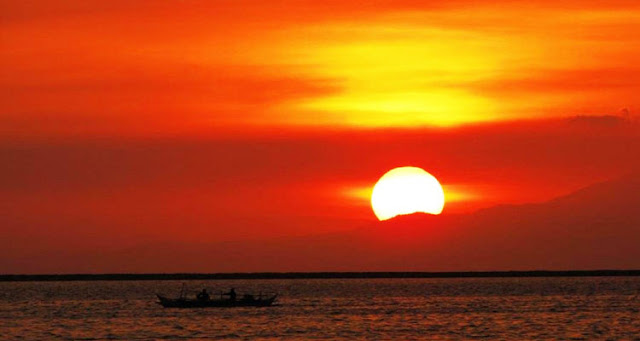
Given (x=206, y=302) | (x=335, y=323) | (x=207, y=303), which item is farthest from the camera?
(x=206, y=302)

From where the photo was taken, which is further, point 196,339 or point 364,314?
point 364,314

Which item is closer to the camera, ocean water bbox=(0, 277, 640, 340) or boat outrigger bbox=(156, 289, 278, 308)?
ocean water bbox=(0, 277, 640, 340)

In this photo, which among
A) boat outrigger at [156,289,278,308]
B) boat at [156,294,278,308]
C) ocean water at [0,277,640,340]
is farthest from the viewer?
boat at [156,294,278,308]

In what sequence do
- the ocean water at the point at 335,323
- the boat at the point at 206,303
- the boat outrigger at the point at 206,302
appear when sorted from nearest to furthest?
the ocean water at the point at 335,323 → the boat outrigger at the point at 206,302 → the boat at the point at 206,303

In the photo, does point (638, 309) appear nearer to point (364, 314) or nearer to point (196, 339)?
point (364, 314)

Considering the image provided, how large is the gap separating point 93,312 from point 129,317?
19.7 m

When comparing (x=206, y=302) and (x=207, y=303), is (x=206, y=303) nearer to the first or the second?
(x=206, y=302)

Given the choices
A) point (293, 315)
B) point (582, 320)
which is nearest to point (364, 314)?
point (293, 315)

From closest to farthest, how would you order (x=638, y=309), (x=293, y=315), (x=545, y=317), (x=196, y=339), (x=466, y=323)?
1. (x=196, y=339)
2. (x=466, y=323)
3. (x=545, y=317)
4. (x=293, y=315)
5. (x=638, y=309)

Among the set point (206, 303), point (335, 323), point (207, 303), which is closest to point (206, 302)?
point (206, 303)

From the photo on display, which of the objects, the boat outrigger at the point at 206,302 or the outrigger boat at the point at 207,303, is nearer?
the boat outrigger at the point at 206,302

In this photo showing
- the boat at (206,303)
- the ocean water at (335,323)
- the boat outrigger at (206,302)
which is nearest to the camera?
the ocean water at (335,323)

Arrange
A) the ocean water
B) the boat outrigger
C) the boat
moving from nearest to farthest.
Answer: the ocean water, the boat outrigger, the boat

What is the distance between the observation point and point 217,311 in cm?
15775
